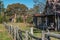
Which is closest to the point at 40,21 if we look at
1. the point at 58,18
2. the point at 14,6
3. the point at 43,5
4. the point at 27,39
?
the point at 43,5

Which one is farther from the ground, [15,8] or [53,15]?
[15,8]

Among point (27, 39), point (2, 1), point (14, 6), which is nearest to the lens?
point (27, 39)

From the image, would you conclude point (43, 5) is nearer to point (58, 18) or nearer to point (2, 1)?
point (58, 18)

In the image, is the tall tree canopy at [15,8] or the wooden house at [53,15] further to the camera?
the tall tree canopy at [15,8]

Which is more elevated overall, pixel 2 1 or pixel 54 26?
pixel 2 1

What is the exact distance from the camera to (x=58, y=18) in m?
Answer: 36.7

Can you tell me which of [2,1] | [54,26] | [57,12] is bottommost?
[54,26]

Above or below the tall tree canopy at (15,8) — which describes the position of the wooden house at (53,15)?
below

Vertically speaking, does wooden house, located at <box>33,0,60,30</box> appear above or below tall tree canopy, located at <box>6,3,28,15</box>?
below

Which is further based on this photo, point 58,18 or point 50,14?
point 50,14

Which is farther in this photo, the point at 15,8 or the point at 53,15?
the point at 15,8

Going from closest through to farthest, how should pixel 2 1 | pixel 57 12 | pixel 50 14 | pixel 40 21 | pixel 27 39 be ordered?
1. pixel 27 39
2. pixel 57 12
3. pixel 50 14
4. pixel 40 21
5. pixel 2 1

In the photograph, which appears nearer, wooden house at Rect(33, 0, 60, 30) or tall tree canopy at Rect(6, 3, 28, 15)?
wooden house at Rect(33, 0, 60, 30)

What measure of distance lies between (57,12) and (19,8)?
80758mm
